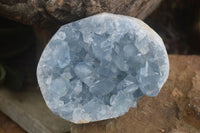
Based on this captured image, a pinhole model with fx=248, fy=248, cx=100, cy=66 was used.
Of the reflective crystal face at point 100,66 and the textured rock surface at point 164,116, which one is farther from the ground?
the reflective crystal face at point 100,66

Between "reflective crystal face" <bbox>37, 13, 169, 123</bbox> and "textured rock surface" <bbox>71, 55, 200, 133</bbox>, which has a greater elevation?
"reflective crystal face" <bbox>37, 13, 169, 123</bbox>

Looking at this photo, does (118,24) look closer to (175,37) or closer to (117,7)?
(117,7)

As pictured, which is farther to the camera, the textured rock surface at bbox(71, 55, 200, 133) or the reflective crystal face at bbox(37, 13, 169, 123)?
the textured rock surface at bbox(71, 55, 200, 133)

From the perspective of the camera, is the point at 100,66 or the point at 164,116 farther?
the point at 164,116

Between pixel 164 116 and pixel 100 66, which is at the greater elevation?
pixel 100 66

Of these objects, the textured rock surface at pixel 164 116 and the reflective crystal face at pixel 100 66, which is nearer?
the reflective crystal face at pixel 100 66
